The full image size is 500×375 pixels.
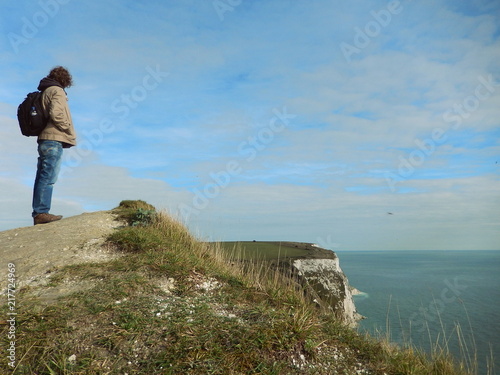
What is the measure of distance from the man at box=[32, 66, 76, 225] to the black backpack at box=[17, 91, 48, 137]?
16 cm

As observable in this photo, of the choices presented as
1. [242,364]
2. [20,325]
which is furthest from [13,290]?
[242,364]

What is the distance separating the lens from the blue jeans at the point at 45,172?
9.28 meters

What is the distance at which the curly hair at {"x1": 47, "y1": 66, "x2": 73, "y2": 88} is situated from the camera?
32.2ft

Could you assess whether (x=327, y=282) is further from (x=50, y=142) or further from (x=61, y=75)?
(x=61, y=75)

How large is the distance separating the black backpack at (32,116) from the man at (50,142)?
156mm

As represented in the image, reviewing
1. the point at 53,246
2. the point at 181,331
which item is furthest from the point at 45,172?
the point at 181,331

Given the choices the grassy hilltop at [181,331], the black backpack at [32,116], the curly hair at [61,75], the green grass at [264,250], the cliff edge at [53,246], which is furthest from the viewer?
the curly hair at [61,75]

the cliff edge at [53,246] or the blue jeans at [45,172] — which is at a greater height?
the blue jeans at [45,172]

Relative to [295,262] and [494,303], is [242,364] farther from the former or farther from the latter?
[494,303]

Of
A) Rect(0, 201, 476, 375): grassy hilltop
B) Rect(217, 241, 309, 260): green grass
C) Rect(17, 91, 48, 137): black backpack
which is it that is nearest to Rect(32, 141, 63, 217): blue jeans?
Rect(17, 91, 48, 137): black backpack

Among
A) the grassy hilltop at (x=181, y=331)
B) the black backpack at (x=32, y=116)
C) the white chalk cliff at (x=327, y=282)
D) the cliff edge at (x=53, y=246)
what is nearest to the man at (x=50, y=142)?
the black backpack at (x=32, y=116)

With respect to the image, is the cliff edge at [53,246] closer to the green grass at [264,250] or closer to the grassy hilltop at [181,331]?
the grassy hilltop at [181,331]

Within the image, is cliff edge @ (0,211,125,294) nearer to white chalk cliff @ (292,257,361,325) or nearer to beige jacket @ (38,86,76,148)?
beige jacket @ (38,86,76,148)

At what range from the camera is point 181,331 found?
4141 millimetres
